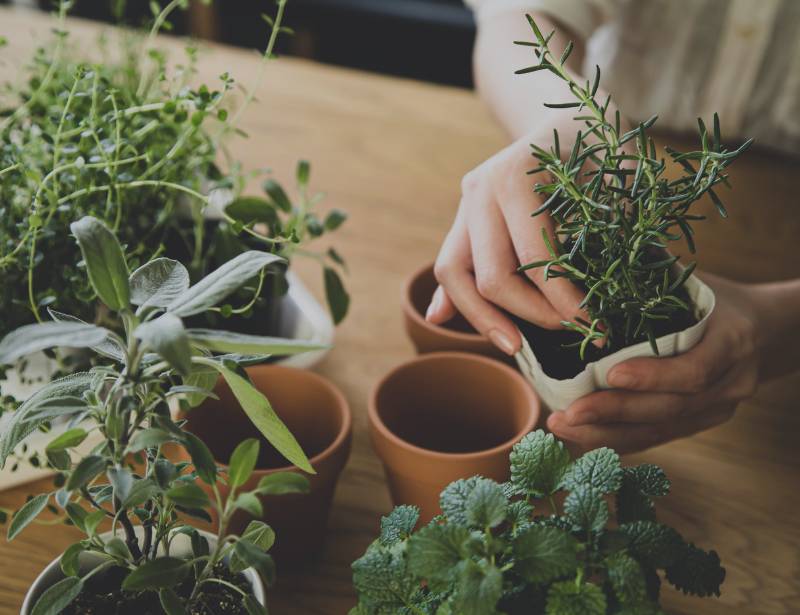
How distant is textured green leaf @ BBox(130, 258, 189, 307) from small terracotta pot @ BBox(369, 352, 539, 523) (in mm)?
251

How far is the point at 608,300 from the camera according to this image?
2.09ft

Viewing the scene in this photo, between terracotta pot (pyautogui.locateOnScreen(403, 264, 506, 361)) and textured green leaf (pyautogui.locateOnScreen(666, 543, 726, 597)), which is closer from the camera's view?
textured green leaf (pyautogui.locateOnScreen(666, 543, 726, 597))

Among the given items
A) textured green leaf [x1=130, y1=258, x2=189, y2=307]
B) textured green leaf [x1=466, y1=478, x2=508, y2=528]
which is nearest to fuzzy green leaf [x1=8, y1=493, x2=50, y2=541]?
textured green leaf [x1=130, y1=258, x2=189, y2=307]

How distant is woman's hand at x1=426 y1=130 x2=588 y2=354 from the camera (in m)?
0.72

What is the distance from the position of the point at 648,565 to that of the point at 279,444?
0.23 meters

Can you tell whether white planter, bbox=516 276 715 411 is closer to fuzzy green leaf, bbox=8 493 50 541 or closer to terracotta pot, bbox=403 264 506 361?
terracotta pot, bbox=403 264 506 361

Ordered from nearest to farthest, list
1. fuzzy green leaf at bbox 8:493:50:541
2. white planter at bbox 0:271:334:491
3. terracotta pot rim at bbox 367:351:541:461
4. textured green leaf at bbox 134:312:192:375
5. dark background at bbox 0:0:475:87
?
textured green leaf at bbox 134:312:192:375 < fuzzy green leaf at bbox 8:493:50:541 < terracotta pot rim at bbox 367:351:541:461 < white planter at bbox 0:271:334:491 < dark background at bbox 0:0:475:87

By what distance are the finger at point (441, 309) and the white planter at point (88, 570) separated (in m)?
0.34

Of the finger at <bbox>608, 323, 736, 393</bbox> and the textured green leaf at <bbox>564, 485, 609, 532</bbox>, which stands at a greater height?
the textured green leaf at <bbox>564, 485, 609, 532</bbox>

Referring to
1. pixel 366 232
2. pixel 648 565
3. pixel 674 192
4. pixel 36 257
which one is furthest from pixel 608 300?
pixel 366 232

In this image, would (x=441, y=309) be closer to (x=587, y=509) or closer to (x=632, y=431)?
(x=632, y=431)

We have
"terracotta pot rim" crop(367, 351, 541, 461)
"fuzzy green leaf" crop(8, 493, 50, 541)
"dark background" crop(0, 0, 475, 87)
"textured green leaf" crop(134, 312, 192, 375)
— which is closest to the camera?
"textured green leaf" crop(134, 312, 192, 375)

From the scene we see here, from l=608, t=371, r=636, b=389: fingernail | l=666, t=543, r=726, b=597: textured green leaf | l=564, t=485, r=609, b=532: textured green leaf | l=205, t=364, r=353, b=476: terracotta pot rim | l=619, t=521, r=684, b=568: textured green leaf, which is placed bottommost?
l=205, t=364, r=353, b=476: terracotta pot rim

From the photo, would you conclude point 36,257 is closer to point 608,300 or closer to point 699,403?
point 608,300
